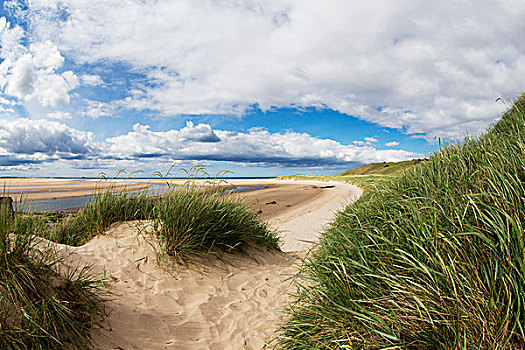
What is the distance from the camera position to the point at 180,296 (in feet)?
15.4

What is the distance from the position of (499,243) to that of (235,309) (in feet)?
11.7

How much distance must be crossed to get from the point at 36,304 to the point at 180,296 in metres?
2.07

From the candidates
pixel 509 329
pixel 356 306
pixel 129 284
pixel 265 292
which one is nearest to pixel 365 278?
pixel 356 306

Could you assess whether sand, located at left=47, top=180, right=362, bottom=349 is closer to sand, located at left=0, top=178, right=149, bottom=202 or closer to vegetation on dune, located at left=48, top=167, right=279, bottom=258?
vegetation on dune, located at left=48, top=167, right=279, bottom=258

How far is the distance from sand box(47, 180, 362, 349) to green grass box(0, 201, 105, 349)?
0.31 m

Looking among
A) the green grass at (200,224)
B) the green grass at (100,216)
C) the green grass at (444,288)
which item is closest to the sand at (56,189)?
the green grass at (100,216)


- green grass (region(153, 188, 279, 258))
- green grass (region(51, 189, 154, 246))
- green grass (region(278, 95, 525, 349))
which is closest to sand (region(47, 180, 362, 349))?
green grass (region(153, 188, 279, 258))

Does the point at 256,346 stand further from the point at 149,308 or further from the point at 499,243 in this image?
the point at 499,243

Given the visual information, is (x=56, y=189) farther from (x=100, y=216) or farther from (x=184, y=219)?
(x=184, y=219)

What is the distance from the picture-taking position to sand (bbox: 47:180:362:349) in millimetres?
3706

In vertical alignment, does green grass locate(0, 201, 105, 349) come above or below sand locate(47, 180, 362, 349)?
above

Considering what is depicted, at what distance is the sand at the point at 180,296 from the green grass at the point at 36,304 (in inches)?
12.2

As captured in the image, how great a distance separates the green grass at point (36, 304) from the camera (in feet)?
8.75

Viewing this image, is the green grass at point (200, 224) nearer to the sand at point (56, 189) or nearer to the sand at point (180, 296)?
the sand at point (180, 296)
